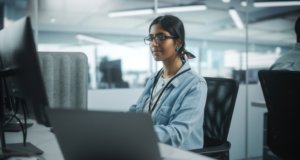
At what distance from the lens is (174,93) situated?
1.67 m

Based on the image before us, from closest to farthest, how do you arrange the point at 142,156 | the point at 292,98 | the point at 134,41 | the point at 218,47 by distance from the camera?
the point at 142,156
the point at 292,98
the point at 134,41
the point at 218,47

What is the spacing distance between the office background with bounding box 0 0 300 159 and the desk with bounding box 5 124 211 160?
737 mm

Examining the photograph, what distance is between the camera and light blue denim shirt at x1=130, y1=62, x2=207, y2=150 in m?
1.47

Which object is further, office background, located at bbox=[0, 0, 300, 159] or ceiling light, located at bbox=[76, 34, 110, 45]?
ceiling light, located at bbox=[76, 34, 110, 45]

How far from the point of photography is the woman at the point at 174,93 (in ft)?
4.94

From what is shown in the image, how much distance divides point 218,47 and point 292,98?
11078 mm

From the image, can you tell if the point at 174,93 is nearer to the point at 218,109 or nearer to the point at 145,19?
the point at 218,109

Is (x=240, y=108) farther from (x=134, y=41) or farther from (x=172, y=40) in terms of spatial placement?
(x=134, y=41)

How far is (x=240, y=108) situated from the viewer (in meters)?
3.86

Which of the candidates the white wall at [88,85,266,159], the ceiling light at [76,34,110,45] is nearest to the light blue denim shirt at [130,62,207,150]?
the white wall at [88,85,266,159]

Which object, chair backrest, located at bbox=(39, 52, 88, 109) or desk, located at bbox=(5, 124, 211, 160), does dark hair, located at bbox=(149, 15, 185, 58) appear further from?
desk, located at bbox=(5, 124, 211, 160)

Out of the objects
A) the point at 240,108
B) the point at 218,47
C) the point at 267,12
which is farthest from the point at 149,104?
the point at 218,47

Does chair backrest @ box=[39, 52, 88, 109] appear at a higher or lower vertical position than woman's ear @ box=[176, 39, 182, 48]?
lower

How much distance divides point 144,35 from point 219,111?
3955mm
